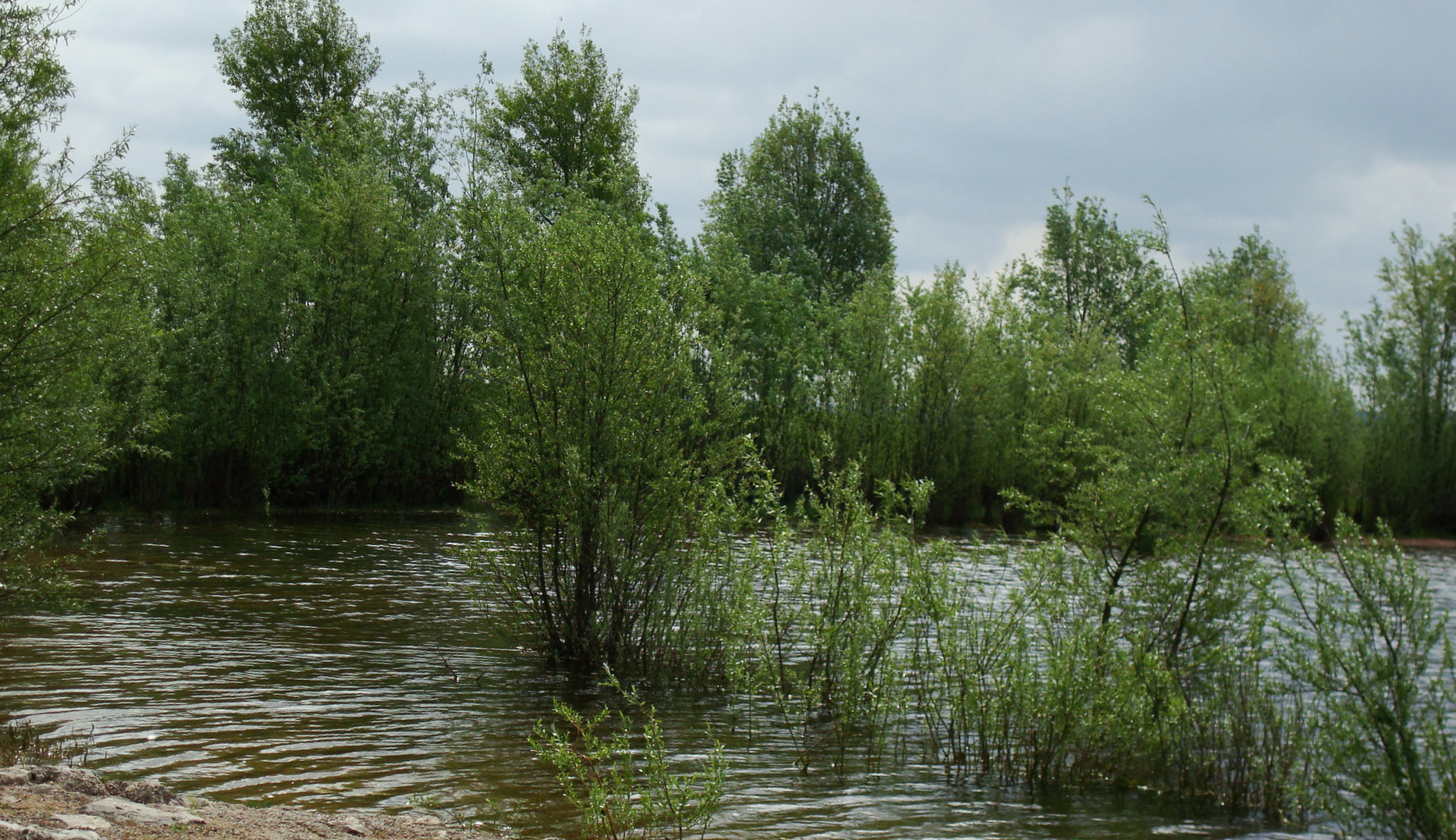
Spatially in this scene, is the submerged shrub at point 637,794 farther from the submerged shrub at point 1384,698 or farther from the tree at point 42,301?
the tree at point 42,301

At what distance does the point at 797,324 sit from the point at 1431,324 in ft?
96.4

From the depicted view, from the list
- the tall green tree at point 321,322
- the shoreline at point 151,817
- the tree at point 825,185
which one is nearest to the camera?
the shoreline at point 151,817

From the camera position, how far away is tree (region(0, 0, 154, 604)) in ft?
43.6

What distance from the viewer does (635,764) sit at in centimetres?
997

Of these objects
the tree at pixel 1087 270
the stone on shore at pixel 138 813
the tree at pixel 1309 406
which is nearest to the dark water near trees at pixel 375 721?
the stone on shore at pixel 138 813

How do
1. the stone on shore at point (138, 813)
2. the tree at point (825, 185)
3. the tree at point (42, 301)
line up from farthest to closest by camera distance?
1. the tree at point (825, 185)
2. the tree at point (42, 301)
3. the stone on shore at point (138, 813)

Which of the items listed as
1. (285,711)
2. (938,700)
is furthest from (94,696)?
(938,700)

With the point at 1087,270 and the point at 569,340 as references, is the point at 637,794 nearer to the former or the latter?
the point at 569,340

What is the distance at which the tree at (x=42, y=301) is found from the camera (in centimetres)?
1328

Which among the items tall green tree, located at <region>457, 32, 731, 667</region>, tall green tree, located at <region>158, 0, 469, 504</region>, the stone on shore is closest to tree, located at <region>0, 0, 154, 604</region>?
Result: tall green tree, located at <region>457, 32, 731, 667</region>

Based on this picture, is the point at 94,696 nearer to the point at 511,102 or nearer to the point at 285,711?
the point at 285,711

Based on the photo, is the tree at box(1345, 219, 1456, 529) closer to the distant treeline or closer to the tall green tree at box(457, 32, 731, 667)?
the distant treeline

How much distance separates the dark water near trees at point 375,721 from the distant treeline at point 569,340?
230cm

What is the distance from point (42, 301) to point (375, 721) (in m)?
7.15
